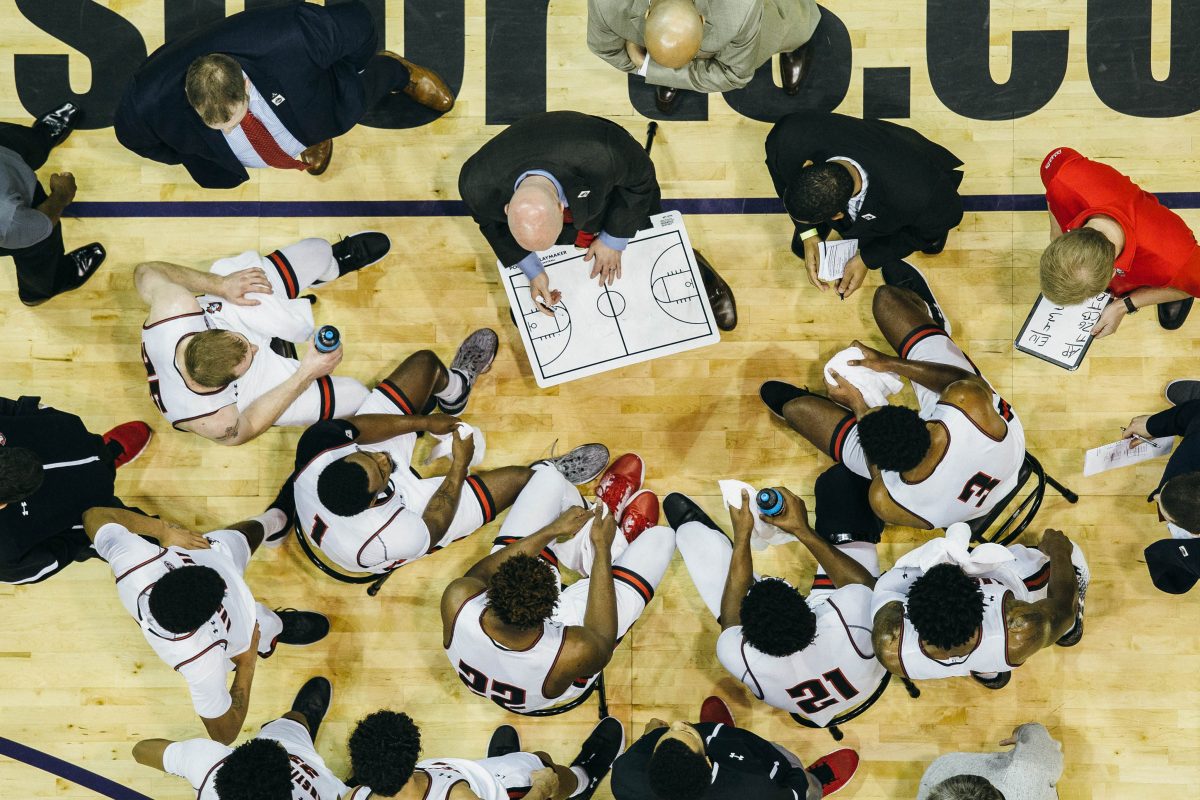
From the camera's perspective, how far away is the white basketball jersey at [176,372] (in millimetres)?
4789

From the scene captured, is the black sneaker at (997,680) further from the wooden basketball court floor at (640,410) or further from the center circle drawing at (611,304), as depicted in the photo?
the center circle drawing at (611,304)

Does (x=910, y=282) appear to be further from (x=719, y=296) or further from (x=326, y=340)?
(x=326, y=340)

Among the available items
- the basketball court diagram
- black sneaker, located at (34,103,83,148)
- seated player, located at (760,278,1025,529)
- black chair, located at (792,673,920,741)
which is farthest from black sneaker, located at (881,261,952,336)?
black sneaker, located at (34,103,83,148)

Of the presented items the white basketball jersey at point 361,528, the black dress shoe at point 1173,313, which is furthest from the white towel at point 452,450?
the black dress shoe at point 1173,313

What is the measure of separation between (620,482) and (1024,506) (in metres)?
2.50

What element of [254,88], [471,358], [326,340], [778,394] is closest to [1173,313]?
[778,394]

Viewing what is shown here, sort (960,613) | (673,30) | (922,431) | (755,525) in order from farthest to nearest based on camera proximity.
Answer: (755,525) < (922,431) < (960,613) < (673,30)

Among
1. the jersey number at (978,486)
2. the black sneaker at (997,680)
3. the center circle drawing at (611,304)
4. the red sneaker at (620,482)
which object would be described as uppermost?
the center circle drawing at (611,304)

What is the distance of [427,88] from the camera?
5.68 meters

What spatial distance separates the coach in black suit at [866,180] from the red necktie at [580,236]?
1122 millimetres

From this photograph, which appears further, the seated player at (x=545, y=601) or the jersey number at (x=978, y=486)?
the jersey number at (x=978, y=486)

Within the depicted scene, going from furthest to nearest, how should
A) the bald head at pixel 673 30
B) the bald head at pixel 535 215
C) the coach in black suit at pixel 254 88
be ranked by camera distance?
the coach in black suit at pixel 254 88, the bald head at pixel 535 215, the bald head at pixel 673 30

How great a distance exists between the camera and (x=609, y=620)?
5059 mm

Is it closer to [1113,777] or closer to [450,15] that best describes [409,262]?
[450,15]
